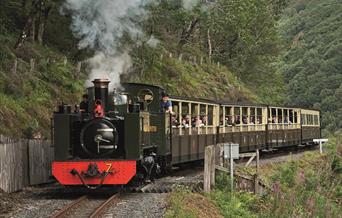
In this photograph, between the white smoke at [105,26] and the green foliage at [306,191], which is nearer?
the green foliage at [306,191]

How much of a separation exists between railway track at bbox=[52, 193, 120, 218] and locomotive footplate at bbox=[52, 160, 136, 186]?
394 mm

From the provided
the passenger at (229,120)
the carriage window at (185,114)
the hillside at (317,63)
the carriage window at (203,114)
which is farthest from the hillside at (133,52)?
the hillside at (317,63)

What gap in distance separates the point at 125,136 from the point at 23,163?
9.68 feet

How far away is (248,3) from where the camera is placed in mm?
53625

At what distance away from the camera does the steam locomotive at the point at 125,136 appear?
49.3 ft

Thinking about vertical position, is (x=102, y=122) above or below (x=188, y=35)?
below

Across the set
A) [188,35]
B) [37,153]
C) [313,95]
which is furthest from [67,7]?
[313,95]

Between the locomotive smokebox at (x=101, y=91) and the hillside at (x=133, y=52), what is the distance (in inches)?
101

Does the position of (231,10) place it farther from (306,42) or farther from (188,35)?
(306,42)

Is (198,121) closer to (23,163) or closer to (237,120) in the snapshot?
(237,120)

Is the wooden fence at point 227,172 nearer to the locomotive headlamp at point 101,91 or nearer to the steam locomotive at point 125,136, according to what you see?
the steam locomotive at point 125,136

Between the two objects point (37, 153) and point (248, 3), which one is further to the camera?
point (248, 3)

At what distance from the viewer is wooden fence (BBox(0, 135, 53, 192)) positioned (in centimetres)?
1470

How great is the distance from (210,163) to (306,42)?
331 ft
